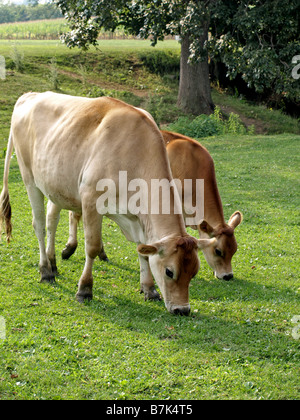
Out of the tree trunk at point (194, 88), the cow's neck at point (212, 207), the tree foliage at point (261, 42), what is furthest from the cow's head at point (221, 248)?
the tree trunk at point (194, 88)

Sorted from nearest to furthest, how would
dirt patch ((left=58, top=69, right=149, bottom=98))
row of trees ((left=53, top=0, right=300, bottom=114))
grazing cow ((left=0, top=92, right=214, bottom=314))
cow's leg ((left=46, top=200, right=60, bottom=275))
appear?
grazing cow ((left=0, top=92, right=214, bottom=314)), cow's leg ((left=46, top=200, right=60, bottom=275)), row of trees ((left=53, top=0, right=300, bottom=114)), dirt patch ((left=58, top=69, right=149, bottom=98))

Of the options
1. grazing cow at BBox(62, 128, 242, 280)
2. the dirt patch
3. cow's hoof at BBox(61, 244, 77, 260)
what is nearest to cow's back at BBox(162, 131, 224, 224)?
grazing cow at BBox(62, 128, 242, 280)

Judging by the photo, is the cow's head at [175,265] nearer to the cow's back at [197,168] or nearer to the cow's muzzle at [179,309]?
the cow's muzzle at [179,309]

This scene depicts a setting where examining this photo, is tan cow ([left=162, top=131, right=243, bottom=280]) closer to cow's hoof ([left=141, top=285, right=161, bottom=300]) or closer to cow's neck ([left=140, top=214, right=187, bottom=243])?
cow's hoof ([left=141, top=285, right=161, bottom=300])

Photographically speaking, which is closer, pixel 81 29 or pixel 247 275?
pixel 247 275

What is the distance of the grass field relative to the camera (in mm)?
4871

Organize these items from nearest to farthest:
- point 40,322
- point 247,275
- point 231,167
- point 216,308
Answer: point 40,322 → point 216,308 → point 247,275 → point 231,167

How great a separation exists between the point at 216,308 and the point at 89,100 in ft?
10.6

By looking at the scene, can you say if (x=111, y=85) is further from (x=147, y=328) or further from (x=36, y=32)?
(x=147, y=328)

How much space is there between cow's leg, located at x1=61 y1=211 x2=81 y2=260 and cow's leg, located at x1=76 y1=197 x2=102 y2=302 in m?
1.56
